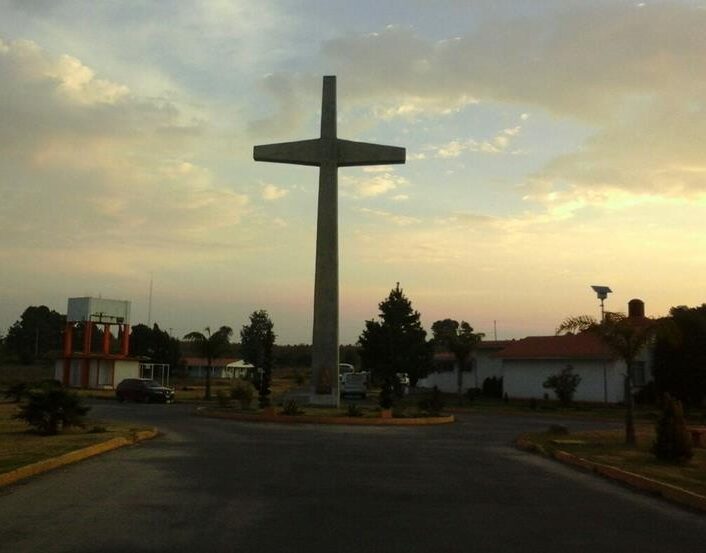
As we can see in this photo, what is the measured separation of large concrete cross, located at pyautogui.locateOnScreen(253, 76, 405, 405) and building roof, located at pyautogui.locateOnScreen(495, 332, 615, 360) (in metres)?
14.4

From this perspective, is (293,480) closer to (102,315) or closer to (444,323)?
(102,315)

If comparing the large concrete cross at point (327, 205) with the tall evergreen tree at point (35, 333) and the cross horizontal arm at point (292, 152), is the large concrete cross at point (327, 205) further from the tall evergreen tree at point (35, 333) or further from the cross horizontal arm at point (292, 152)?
the tall evergreen tree at point (35, 333)

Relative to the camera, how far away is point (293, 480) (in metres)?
12.5

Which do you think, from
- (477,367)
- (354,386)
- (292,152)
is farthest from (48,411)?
(477,367)

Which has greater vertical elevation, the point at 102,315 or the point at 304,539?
the point at 102,315

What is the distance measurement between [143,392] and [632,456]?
1231 inches

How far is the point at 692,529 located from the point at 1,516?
8.02 meters

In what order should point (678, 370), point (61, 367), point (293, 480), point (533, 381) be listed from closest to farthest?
point (293, 480) < point (678, 370) < point (533, 381) < point (61, 367)

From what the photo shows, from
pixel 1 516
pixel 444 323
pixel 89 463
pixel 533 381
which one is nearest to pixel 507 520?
pixel 1 516

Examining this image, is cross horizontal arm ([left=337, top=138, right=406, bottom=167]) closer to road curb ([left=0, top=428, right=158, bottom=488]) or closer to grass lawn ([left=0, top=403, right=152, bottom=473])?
grass lawn ([left=0, top=403, right=152, bottom=473])

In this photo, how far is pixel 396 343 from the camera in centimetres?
5481

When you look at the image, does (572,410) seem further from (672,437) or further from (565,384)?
(672,437)

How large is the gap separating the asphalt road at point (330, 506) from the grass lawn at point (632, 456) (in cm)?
96

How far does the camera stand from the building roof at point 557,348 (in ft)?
138
